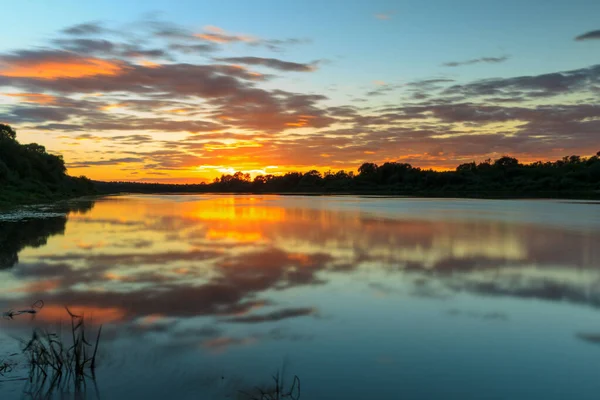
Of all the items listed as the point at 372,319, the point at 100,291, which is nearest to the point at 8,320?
the point at 100,291

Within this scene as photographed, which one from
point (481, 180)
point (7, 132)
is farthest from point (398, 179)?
point (7, 132)

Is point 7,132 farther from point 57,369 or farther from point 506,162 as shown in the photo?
point 506,162

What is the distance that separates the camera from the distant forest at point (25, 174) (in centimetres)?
4259

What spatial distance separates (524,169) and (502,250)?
10651cm

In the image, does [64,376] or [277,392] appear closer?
[277,392]

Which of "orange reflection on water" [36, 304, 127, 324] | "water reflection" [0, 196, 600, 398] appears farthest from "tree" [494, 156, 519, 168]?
"orange reflection on water" [36, 304, 127, 324]

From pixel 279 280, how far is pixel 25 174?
62.0m

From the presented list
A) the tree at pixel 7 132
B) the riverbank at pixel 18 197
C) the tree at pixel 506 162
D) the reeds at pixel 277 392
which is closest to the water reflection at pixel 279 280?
the reeds at pixel 277 392

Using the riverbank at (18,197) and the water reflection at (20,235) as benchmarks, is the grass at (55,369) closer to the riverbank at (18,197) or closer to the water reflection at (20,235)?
the water reflection at (20,235)

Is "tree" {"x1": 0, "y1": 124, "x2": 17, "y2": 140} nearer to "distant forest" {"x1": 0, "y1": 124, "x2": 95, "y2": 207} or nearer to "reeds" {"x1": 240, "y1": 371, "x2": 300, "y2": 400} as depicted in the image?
"distant forest" {"x1": 0, "y1": 124, "x2": 95, "y2": 207}

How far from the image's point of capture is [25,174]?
2404 inches

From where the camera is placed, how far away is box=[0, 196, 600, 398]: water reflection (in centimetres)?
664

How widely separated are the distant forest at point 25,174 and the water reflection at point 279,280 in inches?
1012

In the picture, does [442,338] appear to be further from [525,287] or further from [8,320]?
[8,320]
